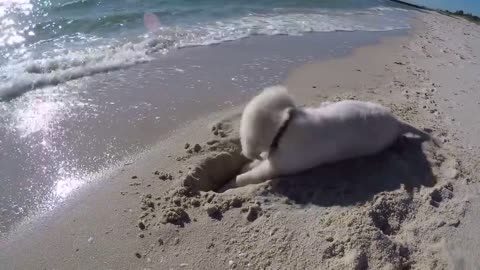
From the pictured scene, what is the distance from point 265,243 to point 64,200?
1668 millimetres

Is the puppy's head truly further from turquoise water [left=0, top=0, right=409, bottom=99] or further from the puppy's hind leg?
turquoise water [left=0, top=0, right=409, bottom=99]

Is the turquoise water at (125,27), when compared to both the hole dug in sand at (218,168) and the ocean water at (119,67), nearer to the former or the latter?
the ocean water at (119,67)

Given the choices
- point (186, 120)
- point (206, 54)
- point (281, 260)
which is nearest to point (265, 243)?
point (281, 260)

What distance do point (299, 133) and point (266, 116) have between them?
30 centimetres

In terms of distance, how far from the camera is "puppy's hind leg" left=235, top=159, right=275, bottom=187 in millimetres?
4246

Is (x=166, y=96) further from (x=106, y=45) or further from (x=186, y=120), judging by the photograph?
(x=106, y=45)

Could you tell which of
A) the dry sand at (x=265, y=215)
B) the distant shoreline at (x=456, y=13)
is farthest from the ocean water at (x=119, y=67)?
the distant shoreline at (x=456, y=13)

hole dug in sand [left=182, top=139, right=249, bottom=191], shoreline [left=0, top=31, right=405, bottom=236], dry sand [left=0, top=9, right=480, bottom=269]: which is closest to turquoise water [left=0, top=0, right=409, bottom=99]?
shoreline [left=0, top=31, right=405, bottom=236]

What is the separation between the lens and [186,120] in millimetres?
5426

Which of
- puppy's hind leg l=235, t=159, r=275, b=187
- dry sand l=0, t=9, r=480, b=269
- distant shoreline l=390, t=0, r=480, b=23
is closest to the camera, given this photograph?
dry sand l=0, t=9, r=480, b=269

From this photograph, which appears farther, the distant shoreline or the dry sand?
the distant shoreline

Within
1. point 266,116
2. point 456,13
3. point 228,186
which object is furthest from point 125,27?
point 456,13

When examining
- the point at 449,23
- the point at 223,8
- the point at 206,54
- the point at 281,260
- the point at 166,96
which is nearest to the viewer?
the point at 281,260

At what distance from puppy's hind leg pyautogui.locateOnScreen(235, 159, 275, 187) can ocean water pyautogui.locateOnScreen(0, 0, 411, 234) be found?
3.55 feet
